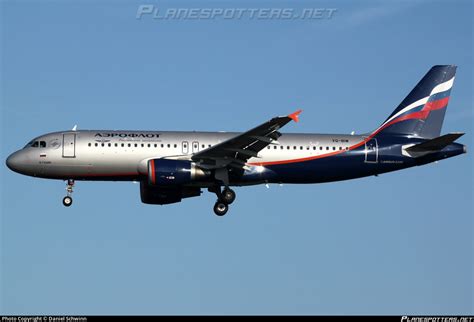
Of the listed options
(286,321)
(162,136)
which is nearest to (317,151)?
(162,136)

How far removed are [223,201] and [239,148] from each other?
353 cm

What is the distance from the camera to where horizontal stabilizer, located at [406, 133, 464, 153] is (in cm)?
5500

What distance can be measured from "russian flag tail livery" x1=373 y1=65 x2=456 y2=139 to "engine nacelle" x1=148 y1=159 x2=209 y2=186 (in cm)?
1165

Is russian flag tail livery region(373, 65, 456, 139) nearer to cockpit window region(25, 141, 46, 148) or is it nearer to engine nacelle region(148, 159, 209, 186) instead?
engine nacelle region(148, 159, 209, 186)

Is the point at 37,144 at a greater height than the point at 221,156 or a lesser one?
greater

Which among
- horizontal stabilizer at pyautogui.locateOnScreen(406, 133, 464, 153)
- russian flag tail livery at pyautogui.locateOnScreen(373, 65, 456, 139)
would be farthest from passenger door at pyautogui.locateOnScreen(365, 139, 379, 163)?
horizontal stabilizer at pyautogui.locateOnScreen(406, 133, 464, 153)

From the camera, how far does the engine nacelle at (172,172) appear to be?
52844mm

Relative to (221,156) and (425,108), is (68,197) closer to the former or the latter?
(221,156)

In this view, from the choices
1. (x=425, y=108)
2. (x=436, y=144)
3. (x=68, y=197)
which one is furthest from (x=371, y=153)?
(x=68, y=197)

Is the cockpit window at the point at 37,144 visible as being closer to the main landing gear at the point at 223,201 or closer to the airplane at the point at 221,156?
Result: the airplane at the point at 221,156

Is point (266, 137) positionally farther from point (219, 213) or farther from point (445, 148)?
point (445, 148)

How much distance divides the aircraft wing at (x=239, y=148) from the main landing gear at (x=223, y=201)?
158 centimetres

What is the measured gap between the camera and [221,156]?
177 ft

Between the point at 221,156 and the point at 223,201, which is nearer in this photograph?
the point at 221,156
